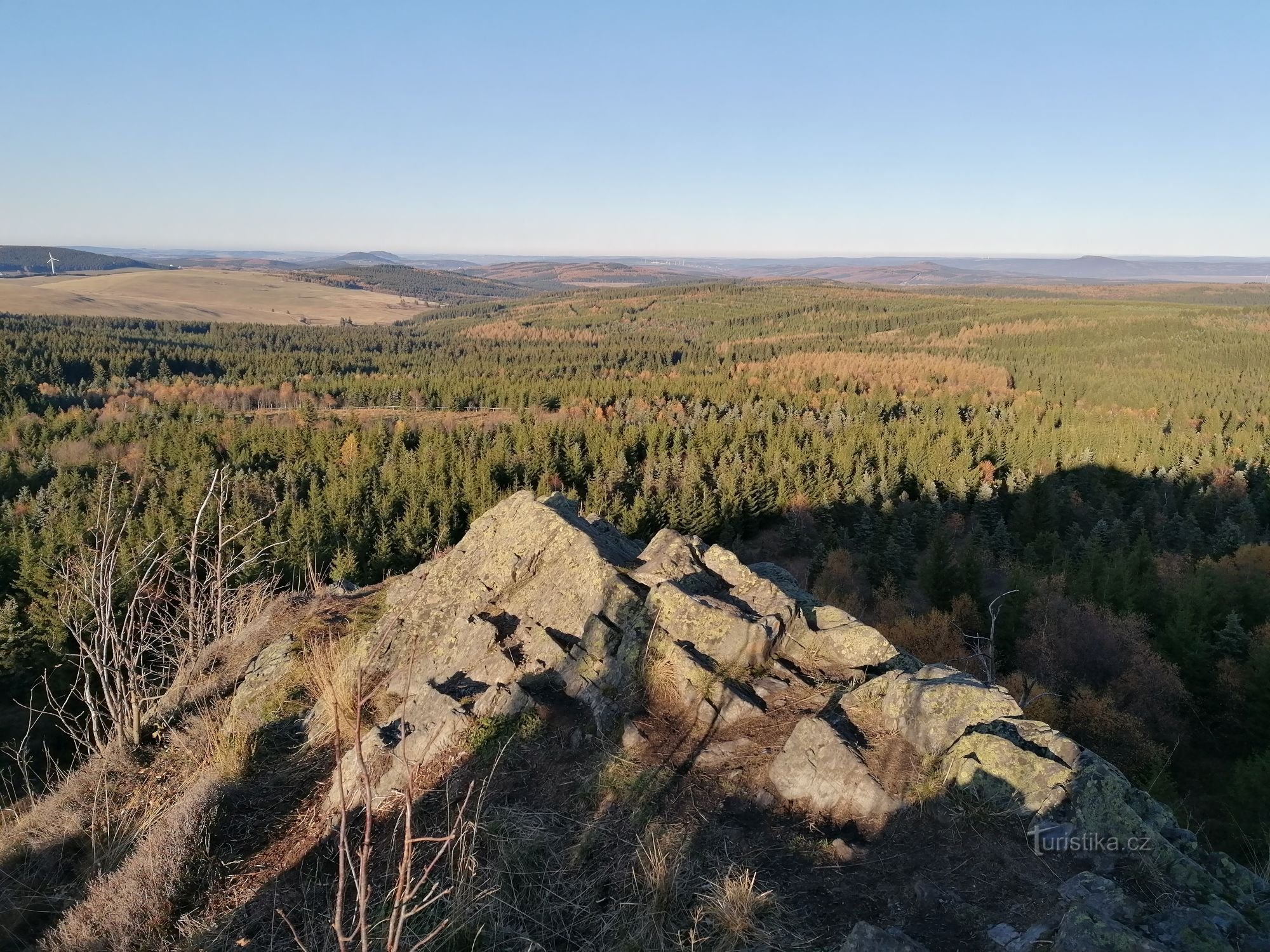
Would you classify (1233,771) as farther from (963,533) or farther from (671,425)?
(671,425)

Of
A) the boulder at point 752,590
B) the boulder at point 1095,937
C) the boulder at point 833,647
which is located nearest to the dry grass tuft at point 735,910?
the boulder at point 1095,937

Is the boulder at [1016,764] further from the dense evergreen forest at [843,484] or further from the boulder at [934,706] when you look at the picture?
the dense evergreen forest at [843,484]

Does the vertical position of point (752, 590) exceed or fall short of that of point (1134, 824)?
it exceeds it

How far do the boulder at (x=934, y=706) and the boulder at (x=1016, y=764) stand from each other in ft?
0.52

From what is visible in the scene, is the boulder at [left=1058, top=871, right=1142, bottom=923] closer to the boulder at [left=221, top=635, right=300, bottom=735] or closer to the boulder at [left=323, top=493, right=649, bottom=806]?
the boulder at [left=323, top=493, right=649, bottom=806]

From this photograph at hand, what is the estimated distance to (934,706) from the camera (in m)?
7.77

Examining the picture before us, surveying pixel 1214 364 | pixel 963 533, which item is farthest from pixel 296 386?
pixel 1214 364

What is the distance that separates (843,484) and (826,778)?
2424 inches

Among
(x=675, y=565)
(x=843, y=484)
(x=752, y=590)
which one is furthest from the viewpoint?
(x=843, y=484)

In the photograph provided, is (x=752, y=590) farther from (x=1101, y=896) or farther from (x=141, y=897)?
(x=141, y=897)

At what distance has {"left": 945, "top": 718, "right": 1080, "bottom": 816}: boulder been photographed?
6.73 metres

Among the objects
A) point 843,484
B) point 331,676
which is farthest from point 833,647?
point 843,484

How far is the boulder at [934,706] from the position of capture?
7.61 metres

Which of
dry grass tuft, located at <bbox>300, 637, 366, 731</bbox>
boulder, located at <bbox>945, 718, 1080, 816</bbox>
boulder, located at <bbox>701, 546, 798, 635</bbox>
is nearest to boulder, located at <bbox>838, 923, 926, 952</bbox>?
boulder, located at <bbox>945, 718, 1080, 816</bbox>
